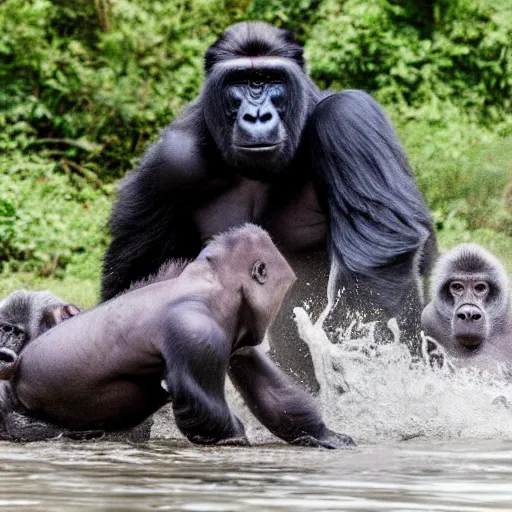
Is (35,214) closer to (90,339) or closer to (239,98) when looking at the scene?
(239,98)

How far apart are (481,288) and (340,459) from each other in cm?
286

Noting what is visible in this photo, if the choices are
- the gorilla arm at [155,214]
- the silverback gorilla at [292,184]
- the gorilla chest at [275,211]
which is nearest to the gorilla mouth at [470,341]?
the silverback gorilla at [292,184]

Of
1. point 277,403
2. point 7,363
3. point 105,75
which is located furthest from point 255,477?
point 105,75

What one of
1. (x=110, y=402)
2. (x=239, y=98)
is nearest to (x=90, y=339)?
(x=110, y=402)

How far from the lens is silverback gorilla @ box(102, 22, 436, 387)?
5.73m

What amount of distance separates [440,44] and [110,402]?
784 cm

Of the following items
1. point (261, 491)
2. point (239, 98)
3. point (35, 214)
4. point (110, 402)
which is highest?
point (239, 98)

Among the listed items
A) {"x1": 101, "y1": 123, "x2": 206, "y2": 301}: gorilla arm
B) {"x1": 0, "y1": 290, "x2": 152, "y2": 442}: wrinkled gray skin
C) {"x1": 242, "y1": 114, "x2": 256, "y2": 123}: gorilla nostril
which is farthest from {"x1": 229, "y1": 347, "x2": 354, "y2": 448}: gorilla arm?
{"x1": 101, "y1": 123, "x2": 206, "y2": 301}: gorilla arm

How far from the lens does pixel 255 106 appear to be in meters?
5.64

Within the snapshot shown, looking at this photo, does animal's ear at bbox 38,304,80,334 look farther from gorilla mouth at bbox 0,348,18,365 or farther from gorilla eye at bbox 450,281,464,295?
gorilla eye at bbox 450,281,464,295

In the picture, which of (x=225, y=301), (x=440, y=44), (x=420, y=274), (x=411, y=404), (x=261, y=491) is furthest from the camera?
(x=440, y=44)

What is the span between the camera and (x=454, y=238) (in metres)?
9.91

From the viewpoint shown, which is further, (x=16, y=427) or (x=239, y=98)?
(x=239, y=98)

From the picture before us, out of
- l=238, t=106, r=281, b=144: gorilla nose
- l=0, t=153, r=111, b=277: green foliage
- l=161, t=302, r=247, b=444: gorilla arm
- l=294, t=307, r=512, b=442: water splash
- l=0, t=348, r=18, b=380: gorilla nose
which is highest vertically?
l=238, t=106, r=281, b=144: gorilla nose
